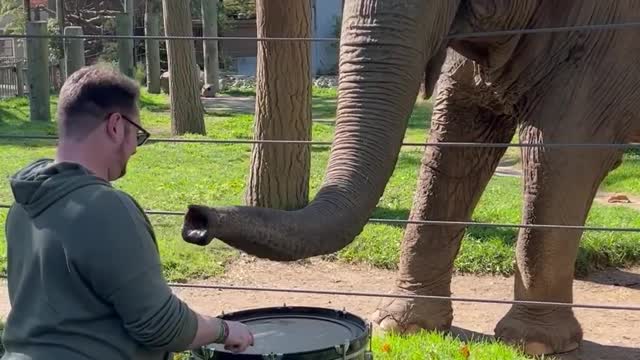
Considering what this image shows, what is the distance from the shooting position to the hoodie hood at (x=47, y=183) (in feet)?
7.45

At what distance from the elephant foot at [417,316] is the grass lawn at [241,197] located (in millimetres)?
1463

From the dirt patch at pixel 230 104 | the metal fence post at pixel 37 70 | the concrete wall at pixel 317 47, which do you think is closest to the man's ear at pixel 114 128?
the metal fence post at pixel 37 70

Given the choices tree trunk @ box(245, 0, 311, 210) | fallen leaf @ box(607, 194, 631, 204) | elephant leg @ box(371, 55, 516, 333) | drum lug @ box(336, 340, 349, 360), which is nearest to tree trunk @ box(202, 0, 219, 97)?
fallen leaf @ box(607, 194, 631, 204)

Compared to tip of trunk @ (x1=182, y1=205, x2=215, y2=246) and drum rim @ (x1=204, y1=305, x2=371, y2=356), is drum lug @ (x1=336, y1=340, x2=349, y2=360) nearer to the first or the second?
drum rim @ (x1=204, y1=305, x2=371, y2=356)

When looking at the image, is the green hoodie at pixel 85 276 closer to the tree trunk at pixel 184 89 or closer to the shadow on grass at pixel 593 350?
the shadow on grass at pixel 593 350

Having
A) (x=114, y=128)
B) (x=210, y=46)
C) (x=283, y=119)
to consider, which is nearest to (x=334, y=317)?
(x=114, y=128)

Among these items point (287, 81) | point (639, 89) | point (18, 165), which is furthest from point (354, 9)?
point (18, 165)

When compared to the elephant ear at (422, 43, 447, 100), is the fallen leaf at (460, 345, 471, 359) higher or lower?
lower

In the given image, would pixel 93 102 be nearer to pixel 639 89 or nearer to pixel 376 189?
pixel 376 189

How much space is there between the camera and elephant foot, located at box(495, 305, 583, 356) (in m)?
4.77

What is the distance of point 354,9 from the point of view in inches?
146

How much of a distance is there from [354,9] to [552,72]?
3.81 feet

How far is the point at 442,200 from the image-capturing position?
5293 mm

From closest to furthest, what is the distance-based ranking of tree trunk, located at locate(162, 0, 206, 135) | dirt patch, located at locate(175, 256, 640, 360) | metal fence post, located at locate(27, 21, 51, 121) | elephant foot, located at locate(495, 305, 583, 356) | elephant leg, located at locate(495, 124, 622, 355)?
elephant leg, located at locate(495, 124, 622, 355), elephant foot, located at locate(495, 305, 583, 356), dirt patch, located at locate(175, 256, 640, 360), tree trunk, located at locate(162, 0, 206, 135), metal fence post, located at locate(27, 21, 51, 121)
